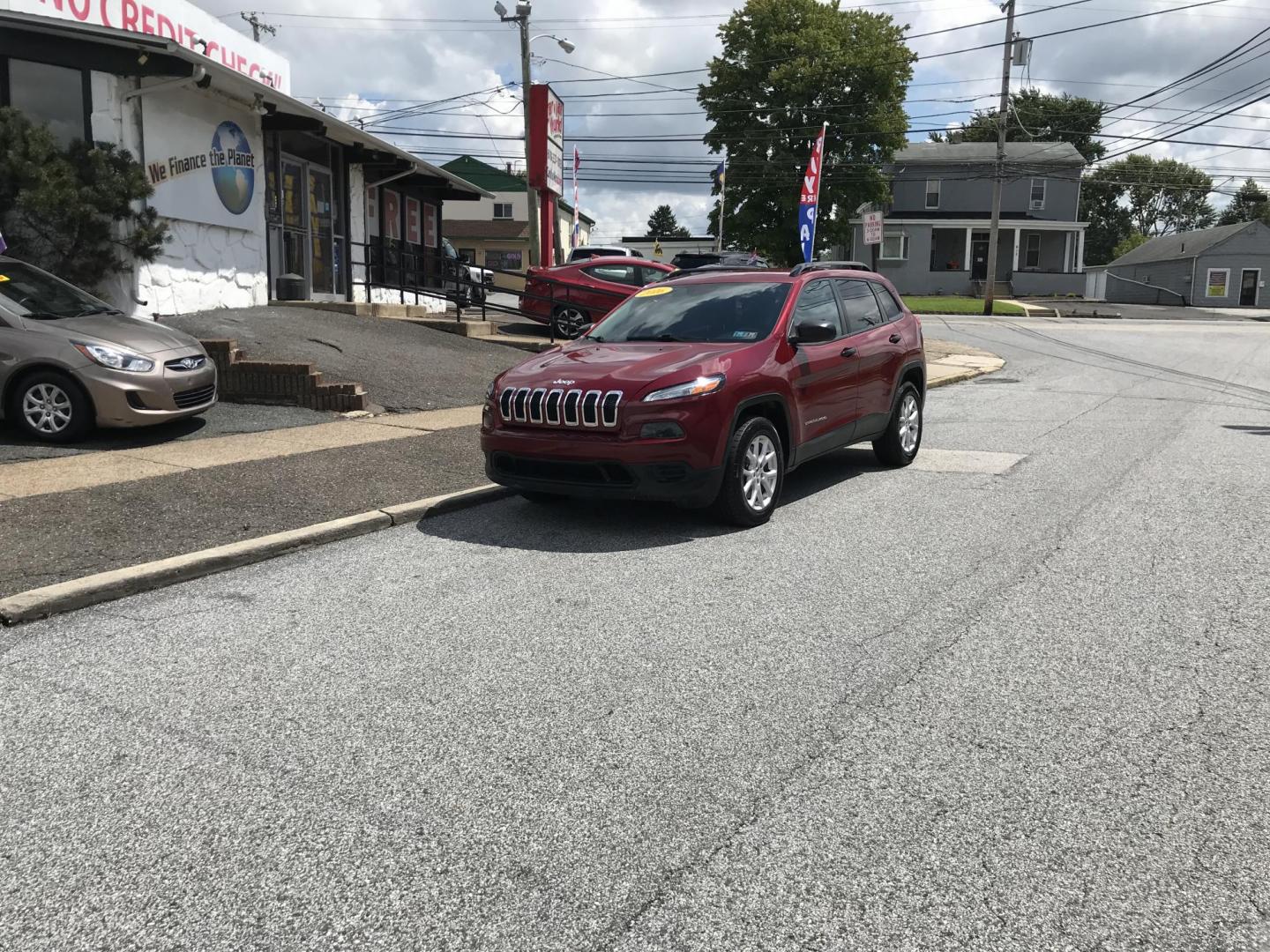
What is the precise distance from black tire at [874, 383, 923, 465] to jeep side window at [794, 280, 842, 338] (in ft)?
3.89

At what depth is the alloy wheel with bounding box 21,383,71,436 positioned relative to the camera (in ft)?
29.6

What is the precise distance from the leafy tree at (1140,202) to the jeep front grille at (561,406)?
3657 inches

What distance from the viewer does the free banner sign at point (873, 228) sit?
20891 millimetres

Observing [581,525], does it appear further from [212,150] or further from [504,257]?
[504,257]

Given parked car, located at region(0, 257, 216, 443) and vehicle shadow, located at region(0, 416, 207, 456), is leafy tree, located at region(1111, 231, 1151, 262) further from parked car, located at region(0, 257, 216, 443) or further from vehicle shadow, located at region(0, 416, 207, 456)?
parked car, located at region(0, 257, 216, 443)

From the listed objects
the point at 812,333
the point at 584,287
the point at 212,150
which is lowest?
the point at 812,333

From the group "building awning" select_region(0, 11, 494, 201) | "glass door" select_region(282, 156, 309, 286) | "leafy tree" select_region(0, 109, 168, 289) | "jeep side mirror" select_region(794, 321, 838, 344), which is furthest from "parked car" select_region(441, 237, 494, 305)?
"jeep side mirror" select_region(794, 321, 838, 344)

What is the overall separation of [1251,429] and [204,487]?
10863 millimetres

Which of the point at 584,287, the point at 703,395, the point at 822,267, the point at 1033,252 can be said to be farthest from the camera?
the point at 1033,252

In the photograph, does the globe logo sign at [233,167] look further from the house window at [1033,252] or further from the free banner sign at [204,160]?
the house window at [1033,252]

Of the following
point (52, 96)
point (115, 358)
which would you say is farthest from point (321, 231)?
point (115, 358)

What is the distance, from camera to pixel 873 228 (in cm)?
2112

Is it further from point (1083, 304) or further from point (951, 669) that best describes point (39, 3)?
point (1083, 304)

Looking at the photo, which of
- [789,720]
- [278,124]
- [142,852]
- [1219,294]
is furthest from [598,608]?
[1219,294]
